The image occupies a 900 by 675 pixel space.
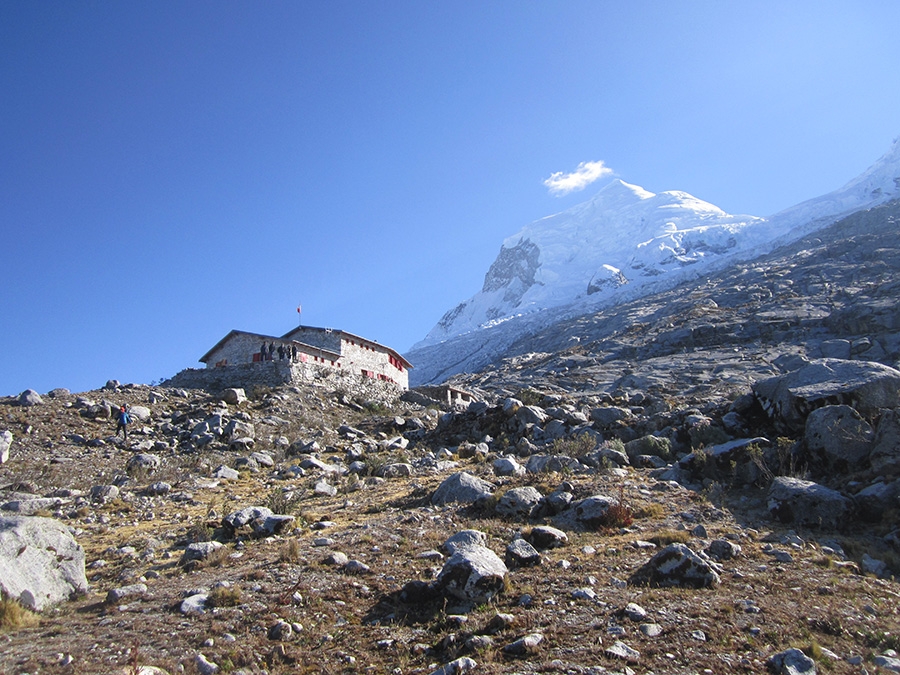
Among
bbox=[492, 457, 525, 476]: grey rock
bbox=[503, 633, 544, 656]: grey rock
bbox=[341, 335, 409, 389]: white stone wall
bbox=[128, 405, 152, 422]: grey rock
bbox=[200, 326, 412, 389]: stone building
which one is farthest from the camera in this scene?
bbox=[341, 335, 409, 389]: white stone wall

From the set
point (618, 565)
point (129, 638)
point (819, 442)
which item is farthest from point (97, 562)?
point (819, 442)

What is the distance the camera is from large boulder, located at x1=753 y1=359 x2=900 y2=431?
14352 millimetres

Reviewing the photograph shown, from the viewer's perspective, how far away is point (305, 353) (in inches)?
1572

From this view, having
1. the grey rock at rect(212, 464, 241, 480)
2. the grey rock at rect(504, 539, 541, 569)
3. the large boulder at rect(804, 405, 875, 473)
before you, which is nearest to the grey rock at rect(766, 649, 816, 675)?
the grey rock at rect(504, 539, 541, 569)

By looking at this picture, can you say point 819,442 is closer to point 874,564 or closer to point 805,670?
point 874,564

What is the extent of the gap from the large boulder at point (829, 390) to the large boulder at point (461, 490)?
9508 mm

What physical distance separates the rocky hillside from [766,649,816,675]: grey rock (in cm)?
3

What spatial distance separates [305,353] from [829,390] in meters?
33.0

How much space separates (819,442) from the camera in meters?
13.4

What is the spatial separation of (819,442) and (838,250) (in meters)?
107

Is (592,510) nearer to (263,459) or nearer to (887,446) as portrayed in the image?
(887,446)

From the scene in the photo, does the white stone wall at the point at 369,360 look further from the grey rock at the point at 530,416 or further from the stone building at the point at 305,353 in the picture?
the grey rock at the point at 530,416

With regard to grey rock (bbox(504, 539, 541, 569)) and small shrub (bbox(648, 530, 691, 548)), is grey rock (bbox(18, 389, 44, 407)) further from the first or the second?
small shrub (bbox(648, 530, 691, 548))

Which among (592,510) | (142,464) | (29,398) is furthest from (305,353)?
(592,510)
